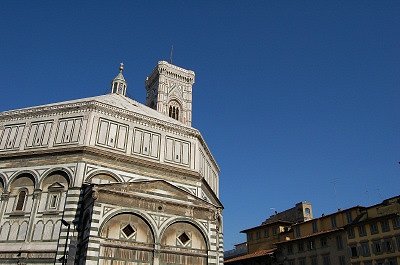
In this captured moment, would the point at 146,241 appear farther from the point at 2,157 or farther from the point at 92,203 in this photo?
the point at 2,157

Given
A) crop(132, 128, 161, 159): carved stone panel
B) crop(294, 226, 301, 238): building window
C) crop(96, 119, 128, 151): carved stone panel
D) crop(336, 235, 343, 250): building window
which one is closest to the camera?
crop(96, 119, 128, 151): carved stone panel

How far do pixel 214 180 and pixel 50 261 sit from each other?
55.9ft

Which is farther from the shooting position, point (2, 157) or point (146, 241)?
point (2, 157)

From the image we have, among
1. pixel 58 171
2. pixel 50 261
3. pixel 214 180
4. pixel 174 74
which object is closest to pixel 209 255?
pixel 50 261

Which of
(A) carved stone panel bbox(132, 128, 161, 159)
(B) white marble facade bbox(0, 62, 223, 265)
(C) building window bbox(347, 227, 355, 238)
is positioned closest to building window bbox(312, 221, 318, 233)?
(C) building window bbox(347, 227, 355, 238)

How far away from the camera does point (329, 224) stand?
4256cm

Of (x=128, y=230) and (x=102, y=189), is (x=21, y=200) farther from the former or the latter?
(x=128, y=230)

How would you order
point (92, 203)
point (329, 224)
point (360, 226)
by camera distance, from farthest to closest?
point (329, 224) < point (360, 226) < point (92, 203)

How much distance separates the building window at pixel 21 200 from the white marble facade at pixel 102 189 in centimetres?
7

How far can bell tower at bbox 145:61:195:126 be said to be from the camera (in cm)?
6456

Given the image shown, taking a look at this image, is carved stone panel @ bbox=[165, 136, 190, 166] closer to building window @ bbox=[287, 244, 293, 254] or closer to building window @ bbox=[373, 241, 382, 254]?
building window @ bbox=[373, 241, 382, 254]

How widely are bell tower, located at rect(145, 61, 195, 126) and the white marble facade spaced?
32563 millimetres

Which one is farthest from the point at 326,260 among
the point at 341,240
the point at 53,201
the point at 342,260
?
the point at 53,201

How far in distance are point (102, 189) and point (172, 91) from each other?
46521 millimetres
